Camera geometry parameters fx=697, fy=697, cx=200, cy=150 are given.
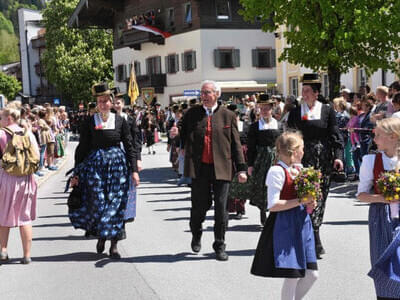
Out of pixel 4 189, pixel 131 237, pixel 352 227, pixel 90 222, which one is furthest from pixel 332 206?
pixel 4 189

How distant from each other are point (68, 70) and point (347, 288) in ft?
176

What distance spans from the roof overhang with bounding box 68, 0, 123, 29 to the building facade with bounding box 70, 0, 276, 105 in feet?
0.34

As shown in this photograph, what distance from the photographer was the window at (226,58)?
1786 inches

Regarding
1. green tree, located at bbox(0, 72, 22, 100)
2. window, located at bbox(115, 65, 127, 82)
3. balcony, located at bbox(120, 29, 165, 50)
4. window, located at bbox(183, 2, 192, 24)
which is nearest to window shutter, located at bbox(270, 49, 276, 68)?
window, located at bbox(183, 2, 192, 24)

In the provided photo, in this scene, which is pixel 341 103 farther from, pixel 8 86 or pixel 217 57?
pixel 8 86

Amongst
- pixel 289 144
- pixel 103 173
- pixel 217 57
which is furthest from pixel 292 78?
pixel 289 144

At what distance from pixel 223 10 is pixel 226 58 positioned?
10.2 ft

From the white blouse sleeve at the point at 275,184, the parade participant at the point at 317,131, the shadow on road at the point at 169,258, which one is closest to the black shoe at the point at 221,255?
the shadow on road at the point at 169,258

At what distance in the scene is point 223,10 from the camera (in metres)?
45.5

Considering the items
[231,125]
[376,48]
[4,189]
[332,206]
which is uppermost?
[376,48]

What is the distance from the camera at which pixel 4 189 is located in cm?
807

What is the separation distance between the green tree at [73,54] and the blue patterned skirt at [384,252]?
179 ft

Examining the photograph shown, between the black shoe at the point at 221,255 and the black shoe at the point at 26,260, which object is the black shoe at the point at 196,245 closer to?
the black shoe at the point at 221,255

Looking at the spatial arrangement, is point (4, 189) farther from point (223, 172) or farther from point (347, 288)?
point (347, 288)
